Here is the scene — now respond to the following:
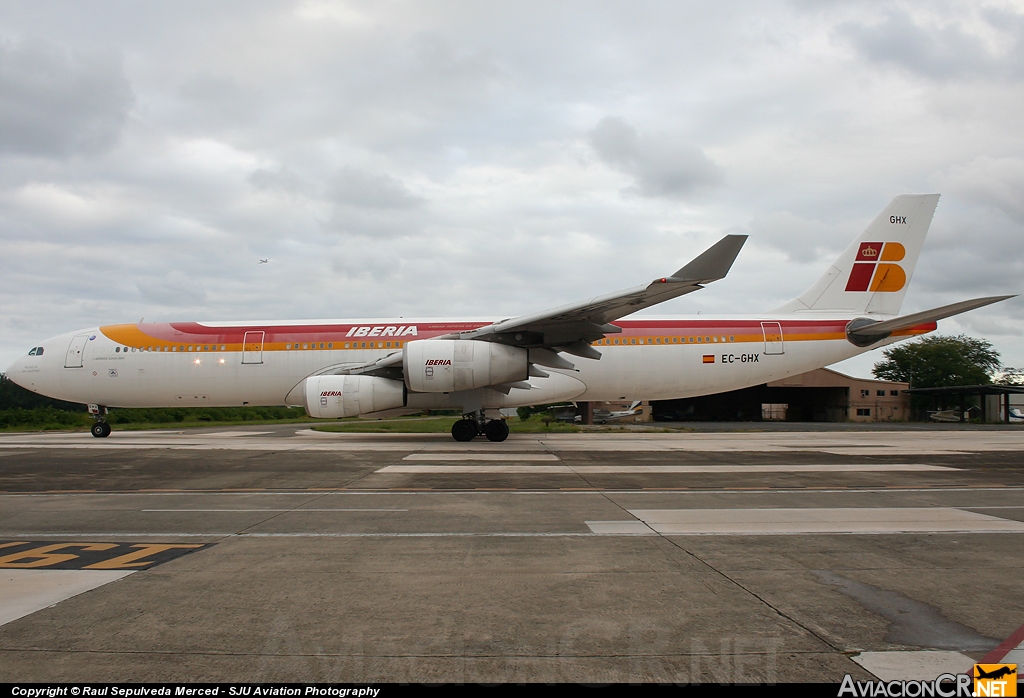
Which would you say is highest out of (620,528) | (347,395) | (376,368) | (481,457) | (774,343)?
(774,343)

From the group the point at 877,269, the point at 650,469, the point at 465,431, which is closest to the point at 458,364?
the point at 465,431

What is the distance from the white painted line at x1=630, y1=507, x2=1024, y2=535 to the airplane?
10.6 metres

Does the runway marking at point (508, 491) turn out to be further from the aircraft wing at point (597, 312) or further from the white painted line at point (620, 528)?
the aircraft wing at point (597, 312)

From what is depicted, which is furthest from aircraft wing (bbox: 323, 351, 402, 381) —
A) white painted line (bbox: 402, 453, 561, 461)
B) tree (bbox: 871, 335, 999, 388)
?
tree (bbox: 871, 335, 999, 388)

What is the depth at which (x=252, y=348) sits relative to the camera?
1906 centimetres

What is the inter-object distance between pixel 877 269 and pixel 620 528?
686 inches

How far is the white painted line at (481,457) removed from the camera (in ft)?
41.6

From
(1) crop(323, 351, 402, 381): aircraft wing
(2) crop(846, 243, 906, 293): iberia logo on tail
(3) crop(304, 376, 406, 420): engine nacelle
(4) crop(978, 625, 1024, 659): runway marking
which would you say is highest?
(2) crop(846, 243, 906, 293): iberia logo on tail

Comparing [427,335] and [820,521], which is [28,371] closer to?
[427,335]

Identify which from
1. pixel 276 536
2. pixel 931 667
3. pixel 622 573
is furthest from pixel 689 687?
pixel 276 536

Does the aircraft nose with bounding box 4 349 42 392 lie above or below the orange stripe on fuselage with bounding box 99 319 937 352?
below

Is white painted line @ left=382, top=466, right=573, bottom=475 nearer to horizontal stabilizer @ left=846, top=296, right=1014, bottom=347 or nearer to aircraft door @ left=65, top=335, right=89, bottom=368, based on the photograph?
horizontal stabilizer @ left=846, top=296, right=1014, bottom=347

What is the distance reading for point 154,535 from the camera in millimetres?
6098

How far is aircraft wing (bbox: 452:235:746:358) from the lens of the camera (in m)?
11.8
